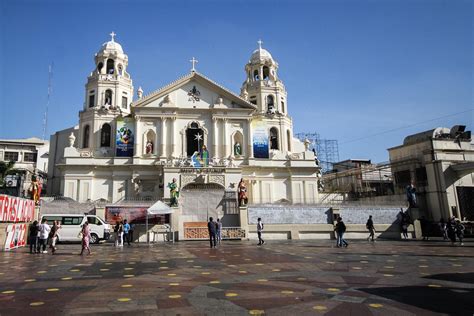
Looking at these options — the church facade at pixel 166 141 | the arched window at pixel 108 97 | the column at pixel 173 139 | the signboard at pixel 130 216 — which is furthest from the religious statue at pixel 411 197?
the arched window at pixel 108 97

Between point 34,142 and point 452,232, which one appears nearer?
point 452,232

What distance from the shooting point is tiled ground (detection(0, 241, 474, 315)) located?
632 centimetres

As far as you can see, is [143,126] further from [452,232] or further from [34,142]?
[452,232]

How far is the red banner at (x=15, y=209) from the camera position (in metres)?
18.3

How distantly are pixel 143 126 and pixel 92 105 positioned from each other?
26.0 feet

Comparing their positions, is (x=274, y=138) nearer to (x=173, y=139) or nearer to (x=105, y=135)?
(x=173, y=139)

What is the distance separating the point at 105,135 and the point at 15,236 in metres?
23.2

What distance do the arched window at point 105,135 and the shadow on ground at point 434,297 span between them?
3906cm

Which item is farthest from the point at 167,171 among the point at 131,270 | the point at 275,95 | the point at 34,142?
the point at 34,142

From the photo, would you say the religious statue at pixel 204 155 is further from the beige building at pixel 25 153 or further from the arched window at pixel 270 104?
the beige building at pixel 25 153

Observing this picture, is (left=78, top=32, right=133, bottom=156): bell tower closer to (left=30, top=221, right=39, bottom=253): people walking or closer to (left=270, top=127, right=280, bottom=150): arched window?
(left=270, top=127, right=280, bottom=150): arched window

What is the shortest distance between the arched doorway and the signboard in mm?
13913

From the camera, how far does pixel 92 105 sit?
43.4 metres

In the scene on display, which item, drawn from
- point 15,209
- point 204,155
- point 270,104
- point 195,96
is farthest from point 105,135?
point 15,209
